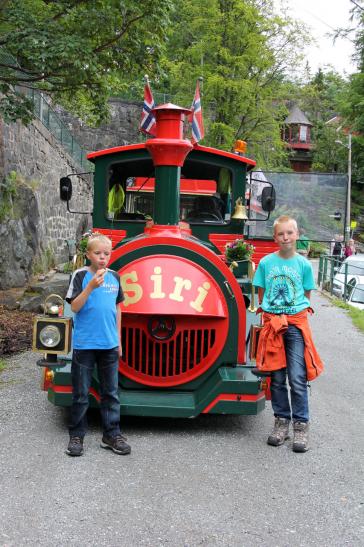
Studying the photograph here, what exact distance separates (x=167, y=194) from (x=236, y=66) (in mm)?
20228

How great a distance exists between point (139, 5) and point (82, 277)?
4.20m

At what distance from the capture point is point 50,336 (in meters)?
4.61

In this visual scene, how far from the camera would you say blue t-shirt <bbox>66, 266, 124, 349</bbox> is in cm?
438

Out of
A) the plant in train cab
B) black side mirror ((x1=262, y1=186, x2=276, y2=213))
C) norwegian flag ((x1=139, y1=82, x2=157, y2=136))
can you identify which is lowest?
the plant in train cab

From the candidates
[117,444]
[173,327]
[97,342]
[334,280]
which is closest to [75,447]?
[117,444]

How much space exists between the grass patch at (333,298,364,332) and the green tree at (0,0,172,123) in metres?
5.60

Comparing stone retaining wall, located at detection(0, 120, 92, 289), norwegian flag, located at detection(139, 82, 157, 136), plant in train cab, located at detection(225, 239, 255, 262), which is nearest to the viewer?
plant in train cab, located at detection(225, 239, 255, 262)

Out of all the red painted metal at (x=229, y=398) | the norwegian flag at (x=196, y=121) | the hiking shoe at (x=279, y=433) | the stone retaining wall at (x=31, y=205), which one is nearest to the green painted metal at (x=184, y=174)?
the norwegian flag at (x=196, y=121)

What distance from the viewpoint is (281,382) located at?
4777mm

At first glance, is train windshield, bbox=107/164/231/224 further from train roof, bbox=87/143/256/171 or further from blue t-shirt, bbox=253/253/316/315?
blue t-shirt, bbox=253/253/316/315

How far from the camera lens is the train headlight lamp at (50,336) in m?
4.60

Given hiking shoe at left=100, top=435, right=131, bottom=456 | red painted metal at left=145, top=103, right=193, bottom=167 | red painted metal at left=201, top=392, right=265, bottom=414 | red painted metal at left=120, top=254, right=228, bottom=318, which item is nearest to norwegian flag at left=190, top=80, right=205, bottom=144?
red painted metal at left=145, top=103, right=193, bottom=167

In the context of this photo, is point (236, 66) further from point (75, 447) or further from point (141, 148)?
point (75, 447)

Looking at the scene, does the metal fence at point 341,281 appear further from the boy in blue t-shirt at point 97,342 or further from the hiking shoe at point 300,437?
the boy in blue t-shirt at point 97,342
